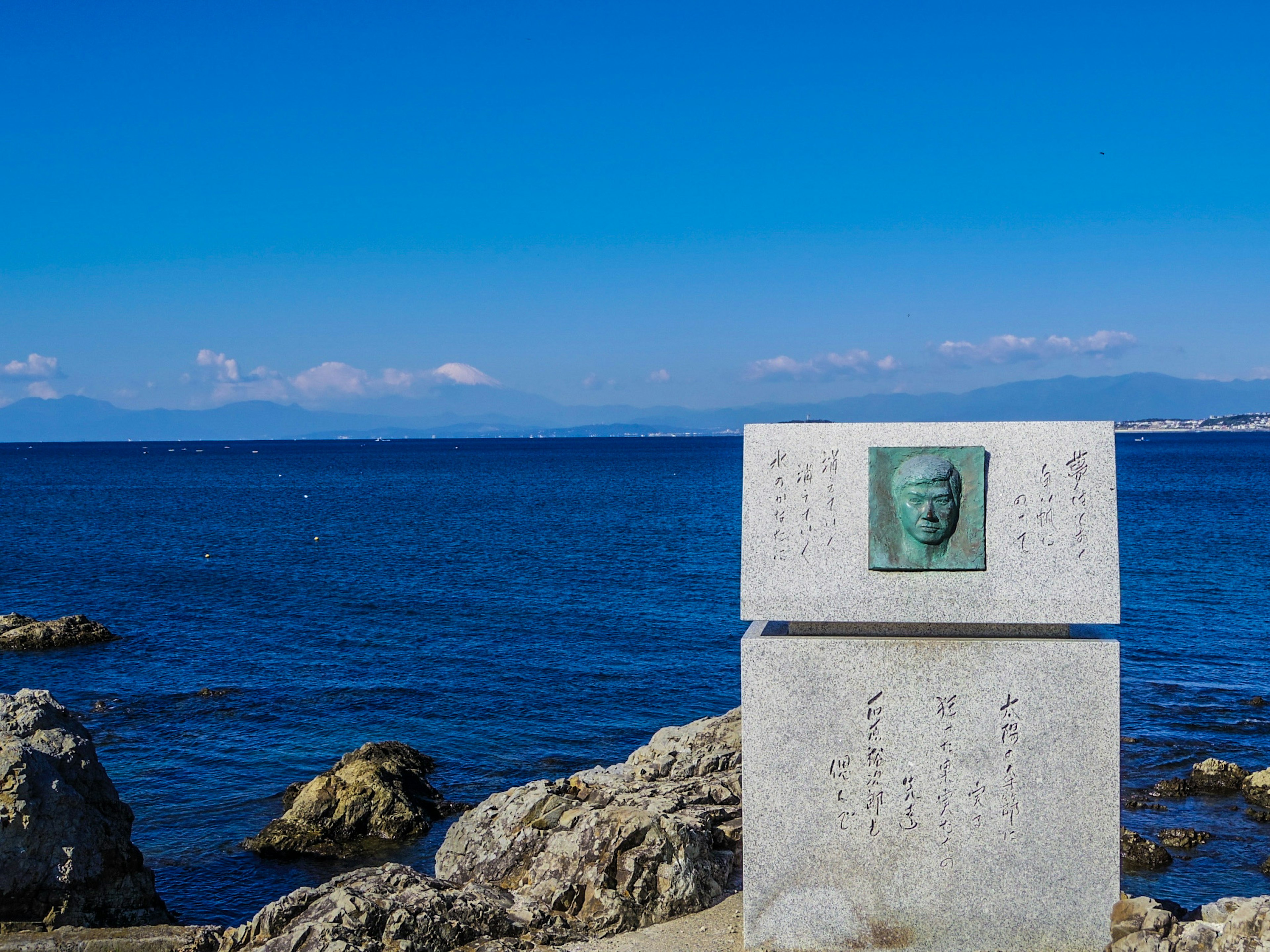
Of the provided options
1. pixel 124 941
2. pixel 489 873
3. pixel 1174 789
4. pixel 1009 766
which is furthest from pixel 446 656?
pixel 1009 766

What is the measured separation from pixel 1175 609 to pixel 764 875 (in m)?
30.5

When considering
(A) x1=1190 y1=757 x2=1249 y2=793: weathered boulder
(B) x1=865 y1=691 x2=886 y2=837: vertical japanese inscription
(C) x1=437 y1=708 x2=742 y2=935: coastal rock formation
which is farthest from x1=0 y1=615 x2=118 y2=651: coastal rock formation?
(B) x1=865 y1=691 x2=886 y2=837: vertical japanese inscription

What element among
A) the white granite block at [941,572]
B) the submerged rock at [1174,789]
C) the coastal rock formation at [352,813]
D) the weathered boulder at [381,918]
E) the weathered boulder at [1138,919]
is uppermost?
the white granite block at [941,572]

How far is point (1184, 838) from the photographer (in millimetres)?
15305

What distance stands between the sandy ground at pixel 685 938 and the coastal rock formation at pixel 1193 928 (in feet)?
9.54

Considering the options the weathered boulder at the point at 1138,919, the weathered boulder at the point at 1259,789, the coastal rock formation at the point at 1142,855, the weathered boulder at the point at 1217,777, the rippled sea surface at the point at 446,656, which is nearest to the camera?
the weathered boulder at the point at 1138,919

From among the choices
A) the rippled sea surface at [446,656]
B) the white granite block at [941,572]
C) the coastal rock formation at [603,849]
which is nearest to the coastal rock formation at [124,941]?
the coastal rock formation at [603,849]

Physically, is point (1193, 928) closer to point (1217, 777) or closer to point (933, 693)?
point (933, 693)

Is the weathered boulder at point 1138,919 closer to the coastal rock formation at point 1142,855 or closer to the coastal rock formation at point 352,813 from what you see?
the coastal rock formation at point 1142,855

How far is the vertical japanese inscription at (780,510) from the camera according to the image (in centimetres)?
807

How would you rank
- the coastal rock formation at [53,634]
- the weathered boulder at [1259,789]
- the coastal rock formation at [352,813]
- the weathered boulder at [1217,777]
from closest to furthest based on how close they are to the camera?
the weathered boulder at [1259,789]
the coastal rock formation at [352,813]
the weathered boulder at [1217,777]
the coastal rock formation at [53,634]

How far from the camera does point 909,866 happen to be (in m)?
7.97

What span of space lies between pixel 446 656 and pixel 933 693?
2370 centimetres

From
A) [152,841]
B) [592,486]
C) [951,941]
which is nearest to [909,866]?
[951,941]
